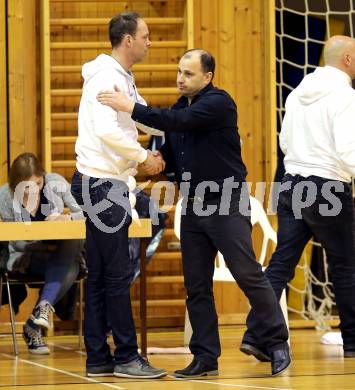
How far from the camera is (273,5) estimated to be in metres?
6.82

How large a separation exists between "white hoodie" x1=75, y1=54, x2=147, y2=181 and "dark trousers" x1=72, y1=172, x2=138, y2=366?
6 centimetres

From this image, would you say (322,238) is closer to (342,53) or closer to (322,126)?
(322,126)

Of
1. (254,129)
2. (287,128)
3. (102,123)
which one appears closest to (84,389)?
(102,123)

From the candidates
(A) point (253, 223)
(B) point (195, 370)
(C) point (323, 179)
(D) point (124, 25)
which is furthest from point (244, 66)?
(B) point (195, 370)

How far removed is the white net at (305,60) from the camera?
704 centimetres

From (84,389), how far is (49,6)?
3.29m

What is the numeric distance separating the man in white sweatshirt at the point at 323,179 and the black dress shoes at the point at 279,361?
28 centimetres

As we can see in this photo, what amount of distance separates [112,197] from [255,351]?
1.02m

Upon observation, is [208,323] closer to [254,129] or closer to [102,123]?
[102,123]

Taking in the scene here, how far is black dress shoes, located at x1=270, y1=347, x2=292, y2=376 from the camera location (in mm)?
4366

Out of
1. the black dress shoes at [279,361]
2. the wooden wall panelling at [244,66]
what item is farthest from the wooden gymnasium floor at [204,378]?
the wooden wall panelling at [244,66]

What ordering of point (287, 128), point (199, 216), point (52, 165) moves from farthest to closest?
1. point (52, 165)
2. point (287, 128)
3. point (199, 216)

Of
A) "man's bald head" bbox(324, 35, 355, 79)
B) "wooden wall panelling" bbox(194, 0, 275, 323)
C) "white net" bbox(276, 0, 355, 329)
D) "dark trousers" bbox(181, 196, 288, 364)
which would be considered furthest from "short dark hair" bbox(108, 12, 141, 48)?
"white net" bbox(276, 0, 355, 329)

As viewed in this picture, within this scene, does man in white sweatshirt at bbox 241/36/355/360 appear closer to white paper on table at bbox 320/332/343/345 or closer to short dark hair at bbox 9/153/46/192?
white paper on table at bbox 320/332/343/345
